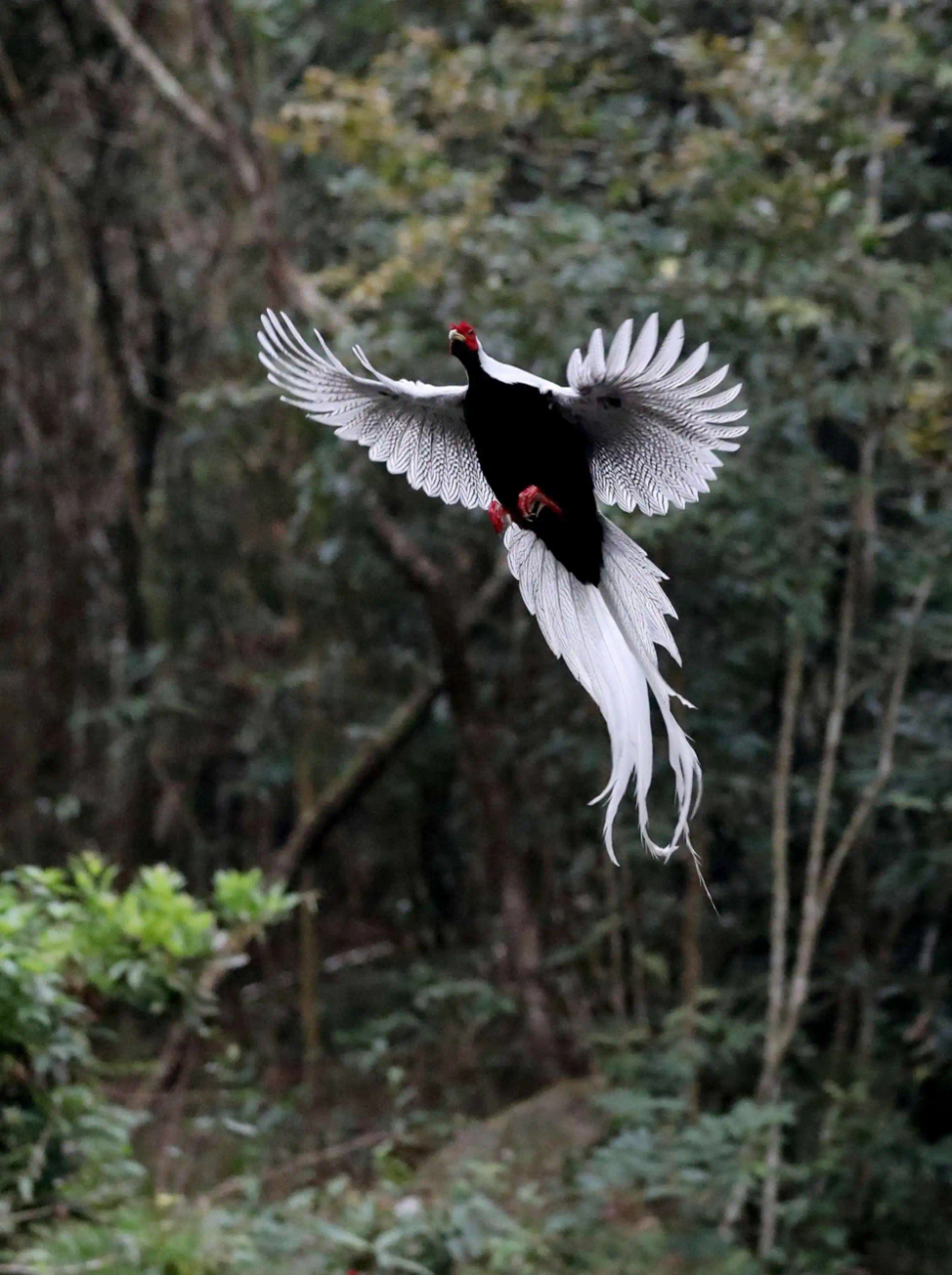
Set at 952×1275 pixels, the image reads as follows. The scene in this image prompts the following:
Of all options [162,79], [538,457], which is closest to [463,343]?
[538,457]

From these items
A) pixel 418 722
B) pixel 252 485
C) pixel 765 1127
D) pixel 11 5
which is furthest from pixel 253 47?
pixel 765 1127

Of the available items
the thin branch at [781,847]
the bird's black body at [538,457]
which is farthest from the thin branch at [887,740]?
the bird's black body at [538,457]

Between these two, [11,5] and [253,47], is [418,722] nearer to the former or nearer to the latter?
[253,47]

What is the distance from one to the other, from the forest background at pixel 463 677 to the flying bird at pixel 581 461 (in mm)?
1220

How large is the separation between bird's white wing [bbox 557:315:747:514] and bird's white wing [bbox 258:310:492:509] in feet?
0.84

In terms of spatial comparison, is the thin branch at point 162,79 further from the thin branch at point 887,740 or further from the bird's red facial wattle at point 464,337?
the bird's red facial wattle at point 464,337

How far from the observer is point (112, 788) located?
7.28 meters

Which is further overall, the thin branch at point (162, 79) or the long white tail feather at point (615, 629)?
the thin branch at point (162, 79)

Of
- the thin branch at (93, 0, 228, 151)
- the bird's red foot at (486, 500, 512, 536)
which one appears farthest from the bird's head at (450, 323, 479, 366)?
the thin branch at (93, 0, 228, 151)

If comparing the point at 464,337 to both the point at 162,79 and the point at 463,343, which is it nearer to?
the point at 463,343

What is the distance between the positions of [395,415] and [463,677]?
9.85ft

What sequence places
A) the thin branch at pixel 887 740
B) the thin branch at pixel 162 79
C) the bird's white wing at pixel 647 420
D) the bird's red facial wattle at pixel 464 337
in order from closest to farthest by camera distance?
the bird's white wing at pixel 647 420 < the bird's red facial wattle at pixel 464 337 < the thin branch at pixel 887 740 < the thin branch at pixel 162 79

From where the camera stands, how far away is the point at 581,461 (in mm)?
2217

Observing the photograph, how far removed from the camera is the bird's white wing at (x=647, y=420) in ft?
6.33
